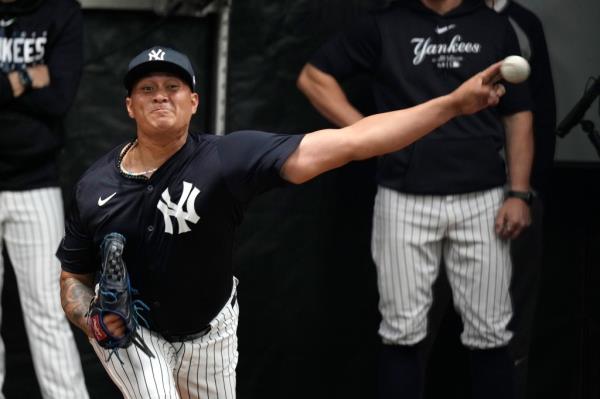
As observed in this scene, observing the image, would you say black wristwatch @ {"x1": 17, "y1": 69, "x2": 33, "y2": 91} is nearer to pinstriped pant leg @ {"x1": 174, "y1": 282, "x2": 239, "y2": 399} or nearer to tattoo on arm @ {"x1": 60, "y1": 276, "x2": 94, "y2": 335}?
tattoo on arm @ {"x1": 60, "y1": 276, "x2": 94, "y2": 335}

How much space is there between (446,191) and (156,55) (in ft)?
5.14

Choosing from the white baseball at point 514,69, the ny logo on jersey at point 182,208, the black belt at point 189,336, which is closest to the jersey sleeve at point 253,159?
the ny logo on jersey at point 182,208

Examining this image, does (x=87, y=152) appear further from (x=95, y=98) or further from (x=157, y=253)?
(x=157, y=253)

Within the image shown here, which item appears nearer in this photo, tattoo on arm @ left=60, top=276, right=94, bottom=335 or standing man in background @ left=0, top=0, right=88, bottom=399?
tattoo on arm @ left=60, top=276, right=94, bottom=335

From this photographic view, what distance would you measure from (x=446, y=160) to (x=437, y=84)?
12.2 inches

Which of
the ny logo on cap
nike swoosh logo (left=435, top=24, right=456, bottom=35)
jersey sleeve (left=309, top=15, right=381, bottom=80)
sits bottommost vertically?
jersey sleeve (left=309, top=15, right=381, bottom=80)

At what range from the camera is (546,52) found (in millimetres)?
5617

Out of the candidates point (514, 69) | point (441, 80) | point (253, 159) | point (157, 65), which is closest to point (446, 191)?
point (441, 80)

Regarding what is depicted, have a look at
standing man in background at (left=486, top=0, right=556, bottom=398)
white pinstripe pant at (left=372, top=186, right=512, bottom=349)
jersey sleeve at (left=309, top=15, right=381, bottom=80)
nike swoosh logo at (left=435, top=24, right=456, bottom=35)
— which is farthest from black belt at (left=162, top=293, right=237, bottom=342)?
standing man in background at (left=486, top=0, right=556, bottom=398)

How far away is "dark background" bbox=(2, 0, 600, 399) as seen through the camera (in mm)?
5637

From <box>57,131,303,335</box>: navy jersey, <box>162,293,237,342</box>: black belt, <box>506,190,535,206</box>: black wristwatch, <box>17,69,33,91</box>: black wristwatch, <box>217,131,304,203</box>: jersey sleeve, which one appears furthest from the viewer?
<box>506,190,535,206</box>: black wristwatch

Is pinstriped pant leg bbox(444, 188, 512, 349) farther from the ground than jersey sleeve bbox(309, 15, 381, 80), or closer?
closer

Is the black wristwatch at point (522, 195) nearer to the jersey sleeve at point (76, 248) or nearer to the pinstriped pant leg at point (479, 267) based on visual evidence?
the pinstriped pant leg at point (479, 267)

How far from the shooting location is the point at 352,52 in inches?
213
